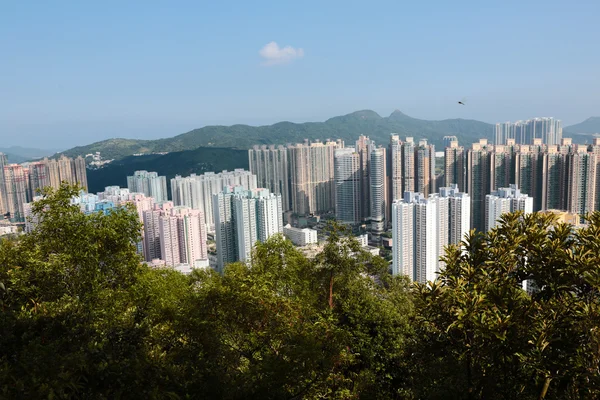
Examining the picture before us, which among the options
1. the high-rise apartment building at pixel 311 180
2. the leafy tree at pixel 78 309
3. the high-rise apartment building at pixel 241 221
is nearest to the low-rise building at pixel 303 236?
the high-rise apartment building at pixel 241 221

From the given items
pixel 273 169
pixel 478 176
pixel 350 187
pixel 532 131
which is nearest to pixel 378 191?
pixel 350 187

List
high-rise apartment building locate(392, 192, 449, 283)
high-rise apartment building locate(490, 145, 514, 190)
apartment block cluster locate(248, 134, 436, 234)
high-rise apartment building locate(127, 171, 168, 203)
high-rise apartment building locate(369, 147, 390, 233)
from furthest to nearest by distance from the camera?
high-rise apartment building locate(127, 171, 168, 203)
apartment block cluster locate(248, 134, 436, 234)
high-rise apartment building locate(369, 147, 390, 233)
high-rise apartment building locate(490, 145, 514, 190)
high-rise apartment building locate(392, 192, 449, 283)

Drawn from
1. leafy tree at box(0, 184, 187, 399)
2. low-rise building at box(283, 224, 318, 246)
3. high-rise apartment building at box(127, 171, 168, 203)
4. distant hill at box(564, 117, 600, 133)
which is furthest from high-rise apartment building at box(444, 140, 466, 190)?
distant hill at box(564, 117, 600, 133)

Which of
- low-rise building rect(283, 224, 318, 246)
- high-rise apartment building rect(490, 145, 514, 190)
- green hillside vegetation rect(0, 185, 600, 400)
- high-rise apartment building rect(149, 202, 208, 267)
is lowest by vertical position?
low-rise building rect(283, 224, 318, 246)

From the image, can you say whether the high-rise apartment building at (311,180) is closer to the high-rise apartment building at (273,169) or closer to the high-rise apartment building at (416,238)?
the high-rise apartment building at (273,169)

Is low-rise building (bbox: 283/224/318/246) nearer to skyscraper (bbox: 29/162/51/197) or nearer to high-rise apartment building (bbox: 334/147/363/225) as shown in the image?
high-rise apartment building (bbox: 334/147/363/225)

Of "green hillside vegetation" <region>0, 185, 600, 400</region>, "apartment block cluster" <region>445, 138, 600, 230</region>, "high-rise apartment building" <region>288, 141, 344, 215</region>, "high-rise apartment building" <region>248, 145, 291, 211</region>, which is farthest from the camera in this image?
"high-rise apartment building" <region>248, 145, 291, 211</region>
